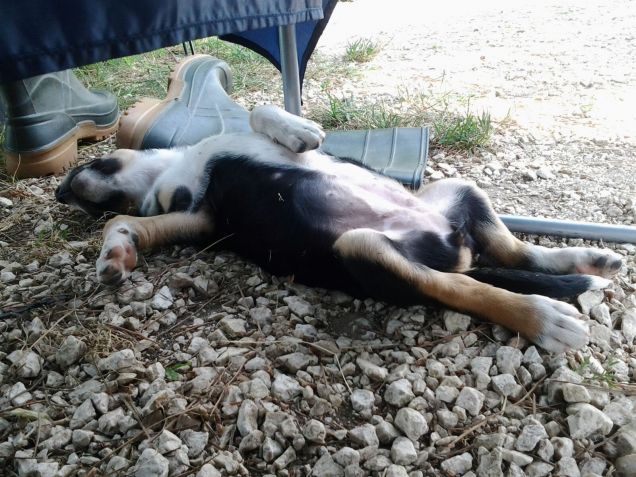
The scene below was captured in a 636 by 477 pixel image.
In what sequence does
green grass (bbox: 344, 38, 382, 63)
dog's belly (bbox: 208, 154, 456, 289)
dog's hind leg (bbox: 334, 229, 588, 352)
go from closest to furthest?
1. dog's hind leg (bbox: 334, 229, 588, 352)
2. dog's belly (bbox: 208, 154, 456, 289)
3. green grass (bbox: 344, 38, 382, 63)

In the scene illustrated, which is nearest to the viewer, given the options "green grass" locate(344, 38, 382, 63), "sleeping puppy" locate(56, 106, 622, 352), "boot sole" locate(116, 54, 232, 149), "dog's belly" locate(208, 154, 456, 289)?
"sleeping puppy" locate(56, 106, 622, 352)

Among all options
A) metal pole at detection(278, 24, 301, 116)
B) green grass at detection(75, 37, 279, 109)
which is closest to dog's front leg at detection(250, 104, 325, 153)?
metal pole at detection(278, 24, 301, 116)

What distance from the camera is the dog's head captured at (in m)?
2.94

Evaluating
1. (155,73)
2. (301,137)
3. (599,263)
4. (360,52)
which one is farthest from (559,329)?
(155,73)

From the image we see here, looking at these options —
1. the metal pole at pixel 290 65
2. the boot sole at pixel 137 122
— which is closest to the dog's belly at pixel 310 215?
the metal pole at pixel 290 65

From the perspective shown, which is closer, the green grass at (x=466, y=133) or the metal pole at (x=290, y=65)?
the metal pole at (x=290, y=65)

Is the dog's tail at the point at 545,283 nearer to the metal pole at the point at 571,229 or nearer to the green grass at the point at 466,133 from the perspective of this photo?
the metal pole at the point at 571,229

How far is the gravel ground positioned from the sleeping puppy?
0.09 metres

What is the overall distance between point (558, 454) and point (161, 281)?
5.13 ft

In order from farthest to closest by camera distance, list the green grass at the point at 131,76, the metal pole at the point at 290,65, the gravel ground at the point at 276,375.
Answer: the green grass at the point at 131,76 → the metal pole at the point at 290,65 → the gravel ground at the point at 276,375

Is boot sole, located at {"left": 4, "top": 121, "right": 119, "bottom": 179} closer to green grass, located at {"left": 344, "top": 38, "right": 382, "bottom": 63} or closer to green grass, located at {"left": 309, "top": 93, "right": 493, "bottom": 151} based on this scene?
green grass, located at {"left": 309, "top": 93, "right": 493, "bottom": 151}

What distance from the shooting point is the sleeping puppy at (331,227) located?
6.84 feet

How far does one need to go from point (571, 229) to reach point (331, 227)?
1.06 meters

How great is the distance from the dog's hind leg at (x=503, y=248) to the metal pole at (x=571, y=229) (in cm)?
17
